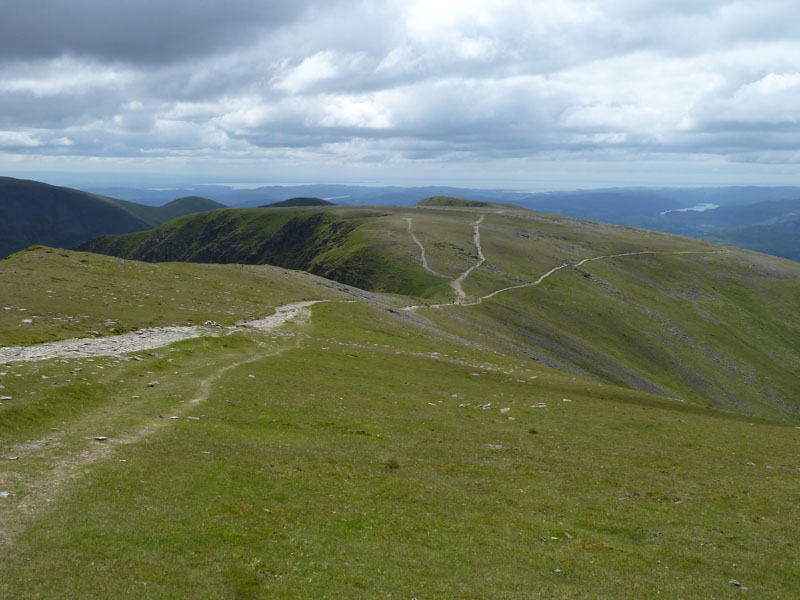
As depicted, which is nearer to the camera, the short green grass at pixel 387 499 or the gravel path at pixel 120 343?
the short green grass at pixel 387 499

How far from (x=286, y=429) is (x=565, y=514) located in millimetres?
16321

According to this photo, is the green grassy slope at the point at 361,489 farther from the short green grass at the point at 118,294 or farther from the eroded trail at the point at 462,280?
the eroded trail at the point at 462,280

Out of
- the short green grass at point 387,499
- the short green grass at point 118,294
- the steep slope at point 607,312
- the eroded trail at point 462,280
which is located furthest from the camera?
the eroded trail at point 462,280

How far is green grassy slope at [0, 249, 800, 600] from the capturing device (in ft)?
55.0

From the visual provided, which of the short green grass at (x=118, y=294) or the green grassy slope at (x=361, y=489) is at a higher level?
the short green grass at (x=118, y=294)

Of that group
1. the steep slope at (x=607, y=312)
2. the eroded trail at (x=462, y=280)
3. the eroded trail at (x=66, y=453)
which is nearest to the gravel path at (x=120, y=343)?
the eroded trail at (x=66, y=453)

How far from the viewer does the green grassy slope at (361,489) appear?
1675 centimetres

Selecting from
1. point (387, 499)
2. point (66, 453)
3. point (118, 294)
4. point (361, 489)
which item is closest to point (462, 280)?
point (118, 294)

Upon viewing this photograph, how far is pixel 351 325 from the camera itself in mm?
77188

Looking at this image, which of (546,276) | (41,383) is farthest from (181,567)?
(546,276)

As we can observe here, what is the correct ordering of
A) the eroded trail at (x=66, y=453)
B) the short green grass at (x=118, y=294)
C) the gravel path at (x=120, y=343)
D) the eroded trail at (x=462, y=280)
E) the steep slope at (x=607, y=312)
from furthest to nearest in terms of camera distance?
1. the eroded trail at (x=462, y=280)
2. the steep slope at (x=607, y=312)
3. the short green grass at (x=118, y=294)
4. the gravel path at (x=120, y=343)
5. the eroded trail at (x=66, y=453)

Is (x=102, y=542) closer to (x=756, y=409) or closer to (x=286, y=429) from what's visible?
(x=286, y=429)

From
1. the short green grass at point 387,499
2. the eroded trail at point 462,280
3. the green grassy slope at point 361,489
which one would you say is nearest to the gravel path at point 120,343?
the green grassy slope at point 361,489

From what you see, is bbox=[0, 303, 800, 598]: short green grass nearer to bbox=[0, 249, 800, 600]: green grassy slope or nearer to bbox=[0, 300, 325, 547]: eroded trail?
bbox=[0, 249, 800, 600]: green grassy slope
